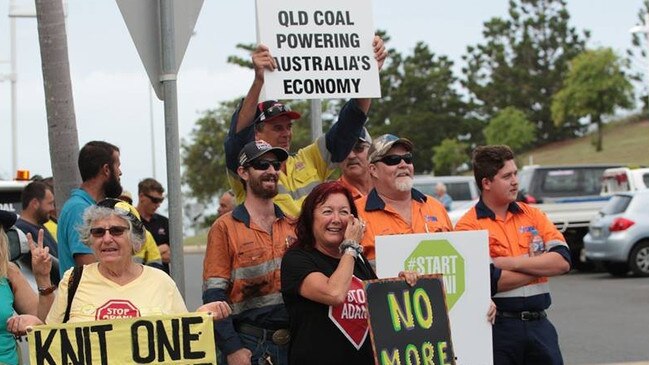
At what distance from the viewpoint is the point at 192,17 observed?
6.57 m

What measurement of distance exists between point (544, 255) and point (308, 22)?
1792 millimetres

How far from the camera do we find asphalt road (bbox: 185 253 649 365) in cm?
1358

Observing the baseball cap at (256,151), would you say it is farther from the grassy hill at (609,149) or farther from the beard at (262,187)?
the grassy hill at (609,149)

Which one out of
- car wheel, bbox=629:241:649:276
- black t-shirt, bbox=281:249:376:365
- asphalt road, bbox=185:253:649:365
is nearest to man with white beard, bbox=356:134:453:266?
black t-shirt, bbox=281:249:376:365

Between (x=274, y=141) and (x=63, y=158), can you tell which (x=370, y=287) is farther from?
(x=63, y=158)

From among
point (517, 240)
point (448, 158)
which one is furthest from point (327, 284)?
point (448, 158)

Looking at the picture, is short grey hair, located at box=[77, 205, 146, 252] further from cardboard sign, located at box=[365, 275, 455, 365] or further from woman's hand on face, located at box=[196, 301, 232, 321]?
→ cardboard sign, located at box=[365, 275, 455, 365]

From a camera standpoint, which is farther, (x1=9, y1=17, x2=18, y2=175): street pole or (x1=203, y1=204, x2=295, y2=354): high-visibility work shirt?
(x1=9, y1=17, x2=18, y2=175): street pole

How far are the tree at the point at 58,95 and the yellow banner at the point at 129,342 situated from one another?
3.19m

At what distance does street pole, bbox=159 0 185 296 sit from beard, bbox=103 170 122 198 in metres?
0.75

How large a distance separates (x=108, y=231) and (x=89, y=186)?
4.42ft

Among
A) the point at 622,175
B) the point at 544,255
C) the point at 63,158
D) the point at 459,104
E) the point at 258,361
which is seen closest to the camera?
the point at 258,361

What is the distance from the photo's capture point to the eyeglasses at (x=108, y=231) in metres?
5.88

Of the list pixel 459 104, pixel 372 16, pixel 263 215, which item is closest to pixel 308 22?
pixel 372 16
